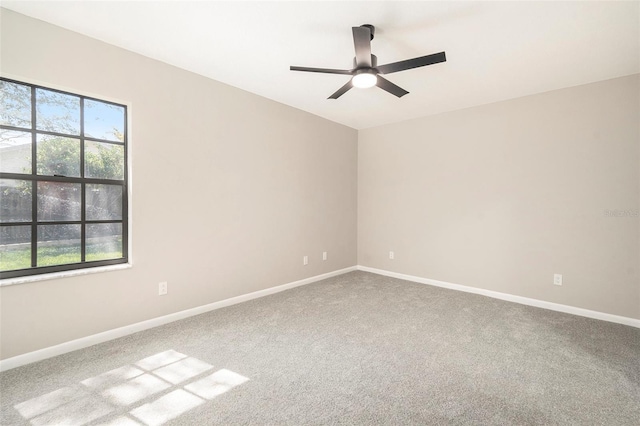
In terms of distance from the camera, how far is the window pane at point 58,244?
7.56 ft

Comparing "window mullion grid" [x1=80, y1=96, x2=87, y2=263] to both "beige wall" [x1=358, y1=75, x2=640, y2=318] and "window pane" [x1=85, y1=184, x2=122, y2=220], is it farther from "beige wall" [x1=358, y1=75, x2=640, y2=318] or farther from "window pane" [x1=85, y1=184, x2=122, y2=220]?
"beige wall" [x1=358, y1=75, x2=640, y2=318]

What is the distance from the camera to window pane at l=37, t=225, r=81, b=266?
230 cm

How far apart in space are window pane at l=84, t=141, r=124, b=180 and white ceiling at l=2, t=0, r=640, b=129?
2.95ft

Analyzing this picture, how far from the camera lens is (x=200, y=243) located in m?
3.13

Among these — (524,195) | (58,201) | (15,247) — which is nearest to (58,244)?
(15,247)

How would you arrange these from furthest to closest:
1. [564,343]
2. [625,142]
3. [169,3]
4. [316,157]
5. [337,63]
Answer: [316,157], [625,142], [337,63], [564,343], [169,3]

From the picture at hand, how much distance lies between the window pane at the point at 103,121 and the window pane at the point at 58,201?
0.49 m

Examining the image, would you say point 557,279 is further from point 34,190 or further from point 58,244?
point 34,190

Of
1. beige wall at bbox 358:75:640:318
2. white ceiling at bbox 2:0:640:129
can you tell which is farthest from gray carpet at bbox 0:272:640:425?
white ceiling at bbox 2:0:640:129

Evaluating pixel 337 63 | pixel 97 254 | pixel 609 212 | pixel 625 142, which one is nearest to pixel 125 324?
pixel 97 254

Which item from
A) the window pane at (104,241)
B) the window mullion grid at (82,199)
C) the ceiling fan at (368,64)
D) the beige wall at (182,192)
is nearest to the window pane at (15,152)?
the window mullion grid at (82,199)

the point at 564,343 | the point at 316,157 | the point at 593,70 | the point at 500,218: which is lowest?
the point at 564,343

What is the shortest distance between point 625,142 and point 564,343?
2.15 metres

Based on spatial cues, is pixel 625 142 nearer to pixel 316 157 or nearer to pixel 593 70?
pixel 593 70
